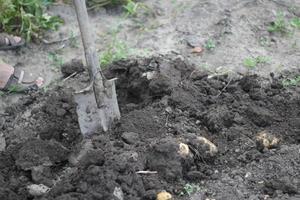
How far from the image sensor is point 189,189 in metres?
2.95

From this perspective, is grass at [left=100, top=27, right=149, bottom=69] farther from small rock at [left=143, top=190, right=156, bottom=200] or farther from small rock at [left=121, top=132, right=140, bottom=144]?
small rock at [left=143, top=190, right=156, bottom=200]

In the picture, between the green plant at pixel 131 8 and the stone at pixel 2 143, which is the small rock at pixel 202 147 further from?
the green plant at pixel 131 8

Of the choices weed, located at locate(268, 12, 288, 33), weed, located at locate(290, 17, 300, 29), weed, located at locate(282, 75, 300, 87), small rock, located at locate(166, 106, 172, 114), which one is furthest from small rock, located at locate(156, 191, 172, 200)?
weed, located at locate(290, 17, 300, 29)

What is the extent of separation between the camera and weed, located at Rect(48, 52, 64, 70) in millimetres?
4250

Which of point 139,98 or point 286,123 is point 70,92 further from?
point 286,123

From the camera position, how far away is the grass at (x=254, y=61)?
4051mm

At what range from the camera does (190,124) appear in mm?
3367

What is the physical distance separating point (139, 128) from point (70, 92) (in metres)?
0.65

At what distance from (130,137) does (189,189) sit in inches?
18.2

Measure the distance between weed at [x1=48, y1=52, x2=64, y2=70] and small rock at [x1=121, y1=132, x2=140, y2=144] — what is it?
1.22 m

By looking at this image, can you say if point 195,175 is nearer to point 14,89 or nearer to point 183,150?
point 183,150

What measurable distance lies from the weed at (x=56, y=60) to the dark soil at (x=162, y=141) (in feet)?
1.16

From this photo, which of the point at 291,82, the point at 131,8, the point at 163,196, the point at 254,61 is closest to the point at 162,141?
the point at 163,196

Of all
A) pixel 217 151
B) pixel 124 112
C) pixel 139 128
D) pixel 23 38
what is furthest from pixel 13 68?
pixel 217 151
